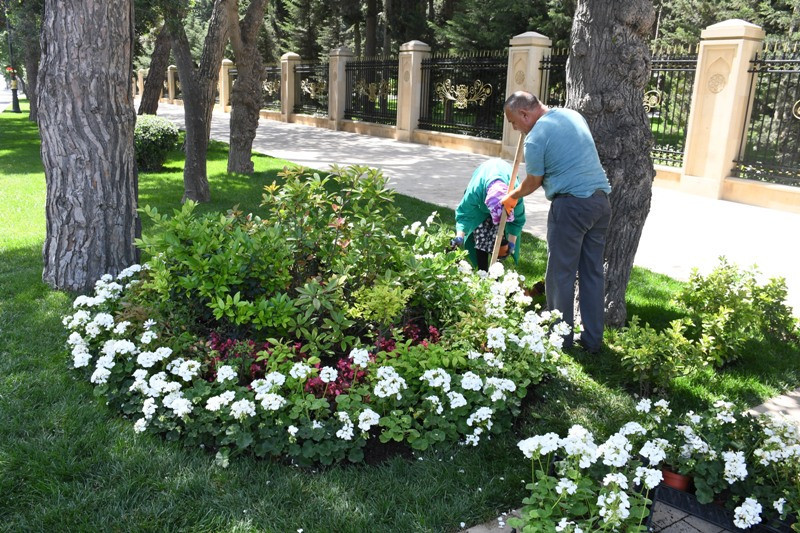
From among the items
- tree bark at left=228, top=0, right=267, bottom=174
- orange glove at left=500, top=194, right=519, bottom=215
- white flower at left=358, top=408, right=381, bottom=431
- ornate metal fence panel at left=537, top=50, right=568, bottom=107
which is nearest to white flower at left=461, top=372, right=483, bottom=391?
white flower at left=358, top=408, right=381, bottom=431

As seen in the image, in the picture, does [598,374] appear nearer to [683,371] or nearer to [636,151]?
[683,371]

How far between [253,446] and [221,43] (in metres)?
7.61

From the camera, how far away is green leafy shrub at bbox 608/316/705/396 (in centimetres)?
416

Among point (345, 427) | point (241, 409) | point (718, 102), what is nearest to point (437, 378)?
point (345, 427)

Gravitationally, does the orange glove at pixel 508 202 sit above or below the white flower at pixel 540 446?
above

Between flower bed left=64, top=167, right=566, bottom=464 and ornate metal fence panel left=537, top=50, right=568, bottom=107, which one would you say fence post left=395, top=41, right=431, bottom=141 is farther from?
flower bed left=64, top=167, right=566, bottom=464

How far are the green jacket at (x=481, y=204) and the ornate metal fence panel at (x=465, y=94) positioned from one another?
1094 centimetres

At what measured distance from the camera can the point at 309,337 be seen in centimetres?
384

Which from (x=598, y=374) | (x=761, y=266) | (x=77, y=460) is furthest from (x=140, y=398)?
(x=761, y=266)

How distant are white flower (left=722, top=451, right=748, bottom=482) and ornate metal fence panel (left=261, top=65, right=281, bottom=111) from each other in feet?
84.8

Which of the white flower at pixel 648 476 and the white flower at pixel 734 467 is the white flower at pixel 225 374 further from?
the white flower at pixel 734 467

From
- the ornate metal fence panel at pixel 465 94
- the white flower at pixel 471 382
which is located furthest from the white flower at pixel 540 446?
the ornate metal fence panel at pixel 465 94

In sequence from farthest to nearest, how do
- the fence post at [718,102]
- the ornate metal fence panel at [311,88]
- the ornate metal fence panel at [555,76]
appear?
1. the ornate metal fence panel at [311,88]
2. the ornate metal fence panel at [555,76]
3. the fence post at [718,102]

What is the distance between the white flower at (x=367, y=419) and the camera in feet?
10.8
